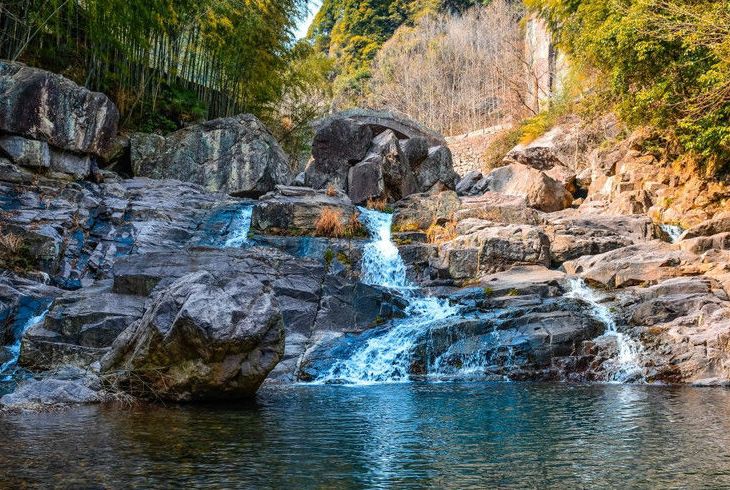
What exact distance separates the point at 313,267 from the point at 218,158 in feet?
29.1

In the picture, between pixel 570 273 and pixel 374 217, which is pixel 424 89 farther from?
pixel 570 273

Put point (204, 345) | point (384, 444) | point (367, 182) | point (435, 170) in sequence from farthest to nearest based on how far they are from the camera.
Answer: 1. point (435, 170)
2. point (367, 182)
3. point (204, 345)
4. point (384, 444)

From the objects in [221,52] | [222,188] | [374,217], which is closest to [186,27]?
[221,52]

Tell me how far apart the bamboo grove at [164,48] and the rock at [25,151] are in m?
3.01

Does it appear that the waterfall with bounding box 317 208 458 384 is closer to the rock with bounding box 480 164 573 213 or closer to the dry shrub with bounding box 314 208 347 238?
the dry shrub with bounding box 314 208 347 238

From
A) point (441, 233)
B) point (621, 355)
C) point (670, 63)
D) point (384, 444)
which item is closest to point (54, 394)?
point (384, 444)

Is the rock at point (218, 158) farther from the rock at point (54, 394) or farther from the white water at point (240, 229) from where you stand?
the rock at point (54, 394)

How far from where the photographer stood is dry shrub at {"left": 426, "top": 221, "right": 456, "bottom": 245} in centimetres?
1688

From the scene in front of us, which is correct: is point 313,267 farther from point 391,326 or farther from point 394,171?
point 394,171

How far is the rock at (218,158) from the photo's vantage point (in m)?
21.2

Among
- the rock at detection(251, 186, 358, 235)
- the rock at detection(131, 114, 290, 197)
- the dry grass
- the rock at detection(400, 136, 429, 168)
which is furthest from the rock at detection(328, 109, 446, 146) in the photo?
the dry grass

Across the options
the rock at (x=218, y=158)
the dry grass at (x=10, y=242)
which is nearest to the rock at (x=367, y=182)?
the rock at (x=218, y=158)

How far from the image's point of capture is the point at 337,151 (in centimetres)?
2353

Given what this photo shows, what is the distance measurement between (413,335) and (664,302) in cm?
483
